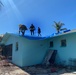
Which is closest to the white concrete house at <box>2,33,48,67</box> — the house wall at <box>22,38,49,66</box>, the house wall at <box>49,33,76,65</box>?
the house wall at <box>22,38,49,66</box>

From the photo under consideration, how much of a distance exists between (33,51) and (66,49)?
3693 millimetres

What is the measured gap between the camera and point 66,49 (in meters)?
14.8

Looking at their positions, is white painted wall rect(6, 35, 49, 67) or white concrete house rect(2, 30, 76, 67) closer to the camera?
white concrete house rect(2, 30, 76, 67)

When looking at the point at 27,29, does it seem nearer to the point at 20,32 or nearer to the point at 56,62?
the point at 20,32

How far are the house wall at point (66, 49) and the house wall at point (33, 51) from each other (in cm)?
137

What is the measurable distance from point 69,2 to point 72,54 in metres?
5.16

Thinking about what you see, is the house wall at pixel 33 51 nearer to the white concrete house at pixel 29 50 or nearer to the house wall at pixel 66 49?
the white concrete house at pixel 29 50

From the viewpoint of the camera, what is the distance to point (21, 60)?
51.3 feet

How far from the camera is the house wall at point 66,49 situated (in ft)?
46.2

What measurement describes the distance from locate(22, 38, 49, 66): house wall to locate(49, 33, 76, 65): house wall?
1369mm

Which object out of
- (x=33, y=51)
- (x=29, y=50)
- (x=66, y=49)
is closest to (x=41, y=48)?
(x=33, y=51)

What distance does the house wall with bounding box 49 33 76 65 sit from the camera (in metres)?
14.1

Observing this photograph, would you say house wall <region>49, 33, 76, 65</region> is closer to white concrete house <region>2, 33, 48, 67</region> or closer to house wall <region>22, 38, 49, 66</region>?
house wall <region>22, 38, 49, 66</region>

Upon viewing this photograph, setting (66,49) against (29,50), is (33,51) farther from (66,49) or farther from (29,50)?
(66,49)
